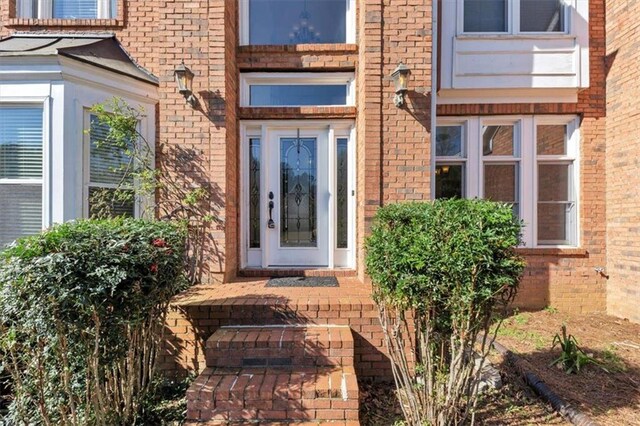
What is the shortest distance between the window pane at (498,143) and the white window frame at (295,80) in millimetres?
2386

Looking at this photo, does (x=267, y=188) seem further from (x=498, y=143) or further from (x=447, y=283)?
(x=498, y=143)

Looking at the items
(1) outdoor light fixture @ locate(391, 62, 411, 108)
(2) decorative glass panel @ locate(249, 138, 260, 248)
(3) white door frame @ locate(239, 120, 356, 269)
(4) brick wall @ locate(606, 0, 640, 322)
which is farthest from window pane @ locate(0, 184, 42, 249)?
(4) brick wall @ locate(606, 0, 640, 322)

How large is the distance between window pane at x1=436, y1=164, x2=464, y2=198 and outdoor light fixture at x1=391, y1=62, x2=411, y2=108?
1.70 metres

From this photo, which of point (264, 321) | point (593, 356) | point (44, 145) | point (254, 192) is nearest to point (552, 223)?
point (593, 356)

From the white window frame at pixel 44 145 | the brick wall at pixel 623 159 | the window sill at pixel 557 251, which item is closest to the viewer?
the white window frame at pixel 44 145

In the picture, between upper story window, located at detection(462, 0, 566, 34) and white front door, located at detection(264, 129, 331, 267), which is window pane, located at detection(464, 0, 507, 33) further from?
white front door, located at detection(264, 129, 331, 267)

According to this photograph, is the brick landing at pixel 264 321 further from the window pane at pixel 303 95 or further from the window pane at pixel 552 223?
the window pane at pixel 552 223

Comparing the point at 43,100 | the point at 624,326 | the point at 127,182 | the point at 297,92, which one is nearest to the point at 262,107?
the point at 297,92

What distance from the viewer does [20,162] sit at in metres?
4.01

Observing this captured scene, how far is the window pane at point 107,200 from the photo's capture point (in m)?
4.25

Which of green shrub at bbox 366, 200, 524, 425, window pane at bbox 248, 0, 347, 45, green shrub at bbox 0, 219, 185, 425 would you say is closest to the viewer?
green shrub at bbox 0, 219, 185, 425

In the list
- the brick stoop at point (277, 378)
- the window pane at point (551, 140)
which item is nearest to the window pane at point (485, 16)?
the window pane at point (551, 140)

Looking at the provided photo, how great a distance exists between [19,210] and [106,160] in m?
1.12

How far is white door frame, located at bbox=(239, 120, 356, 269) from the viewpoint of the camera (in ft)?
16.3
